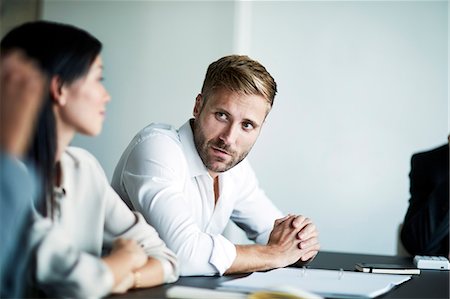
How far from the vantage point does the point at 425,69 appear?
132 inches

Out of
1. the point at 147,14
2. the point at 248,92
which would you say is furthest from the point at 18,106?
the point at 147,14

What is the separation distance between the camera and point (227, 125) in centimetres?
162

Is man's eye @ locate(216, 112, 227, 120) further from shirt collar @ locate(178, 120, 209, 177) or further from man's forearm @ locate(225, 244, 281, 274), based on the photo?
man's forearm @ locate(225, 244, 281, 274)

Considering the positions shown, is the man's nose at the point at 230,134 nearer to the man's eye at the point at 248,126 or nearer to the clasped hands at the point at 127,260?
the man's eye at the point at 248,126

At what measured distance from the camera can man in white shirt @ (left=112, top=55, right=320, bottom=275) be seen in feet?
4.60

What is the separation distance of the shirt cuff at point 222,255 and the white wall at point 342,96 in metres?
1.59

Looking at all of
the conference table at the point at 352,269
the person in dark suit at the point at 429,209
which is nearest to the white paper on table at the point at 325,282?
the conference table at the point at 352,269

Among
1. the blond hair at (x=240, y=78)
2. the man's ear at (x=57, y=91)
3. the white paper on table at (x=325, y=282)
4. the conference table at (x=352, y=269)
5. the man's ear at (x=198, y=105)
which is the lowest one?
the conference table at (x=352, y=269)

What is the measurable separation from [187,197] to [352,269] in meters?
0.43

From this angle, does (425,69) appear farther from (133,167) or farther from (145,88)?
(133,167)

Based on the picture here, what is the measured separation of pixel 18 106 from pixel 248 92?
810 mm

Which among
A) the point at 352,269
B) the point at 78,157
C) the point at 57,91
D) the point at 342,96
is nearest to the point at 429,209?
the point at 352,269

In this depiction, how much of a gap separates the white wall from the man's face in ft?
4.29

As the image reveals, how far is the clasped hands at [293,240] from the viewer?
1.55 metres
